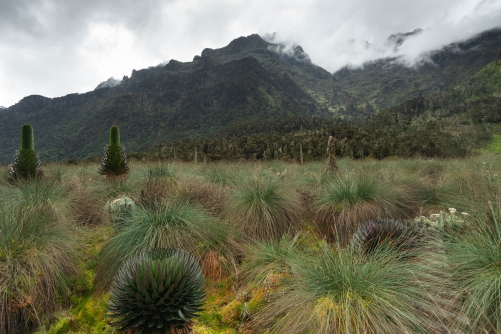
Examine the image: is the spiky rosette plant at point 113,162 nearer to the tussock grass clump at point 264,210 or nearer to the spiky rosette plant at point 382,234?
the tussock grass clump at point 264,210

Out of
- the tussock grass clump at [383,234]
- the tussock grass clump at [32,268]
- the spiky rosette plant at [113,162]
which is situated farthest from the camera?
the spiky rosette plant at [113,162]

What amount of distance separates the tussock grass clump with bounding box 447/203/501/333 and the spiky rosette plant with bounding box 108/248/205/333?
243cm

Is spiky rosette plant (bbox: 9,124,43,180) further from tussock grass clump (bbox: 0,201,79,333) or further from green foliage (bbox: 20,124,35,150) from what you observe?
tussock grass clump (bbox: 0,201,79,333)

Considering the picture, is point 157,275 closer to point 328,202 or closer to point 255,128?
point 328,202

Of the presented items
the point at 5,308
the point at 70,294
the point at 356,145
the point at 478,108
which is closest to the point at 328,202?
the point at 70,294

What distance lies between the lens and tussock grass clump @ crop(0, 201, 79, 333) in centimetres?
274

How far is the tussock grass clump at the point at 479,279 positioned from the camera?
2064mm

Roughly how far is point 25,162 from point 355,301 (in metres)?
9.15

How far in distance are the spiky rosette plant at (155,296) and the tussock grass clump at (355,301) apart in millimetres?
841

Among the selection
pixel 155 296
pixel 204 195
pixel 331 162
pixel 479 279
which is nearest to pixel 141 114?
pixel 331 162

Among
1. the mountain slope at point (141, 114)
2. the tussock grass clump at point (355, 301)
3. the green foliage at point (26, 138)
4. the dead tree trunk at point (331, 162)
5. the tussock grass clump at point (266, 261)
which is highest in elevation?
the mountain slope at point (141, 114)

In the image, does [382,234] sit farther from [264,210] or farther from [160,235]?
[160,235]

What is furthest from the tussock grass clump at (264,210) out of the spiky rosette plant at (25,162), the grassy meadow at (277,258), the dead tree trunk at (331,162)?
the spiky rosette plant at (25,162)

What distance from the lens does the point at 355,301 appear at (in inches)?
89.2
